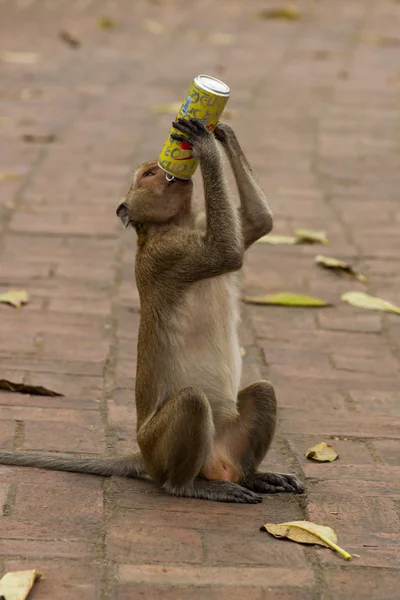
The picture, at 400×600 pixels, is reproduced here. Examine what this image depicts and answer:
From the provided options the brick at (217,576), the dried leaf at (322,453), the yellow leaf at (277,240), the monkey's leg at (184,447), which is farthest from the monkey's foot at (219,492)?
the yellow leaf at (277,240)

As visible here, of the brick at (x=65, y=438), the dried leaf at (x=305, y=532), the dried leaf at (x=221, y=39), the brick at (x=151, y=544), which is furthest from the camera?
the dried leaf at (x=221, y=39)

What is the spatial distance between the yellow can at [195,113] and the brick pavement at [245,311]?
100 cm

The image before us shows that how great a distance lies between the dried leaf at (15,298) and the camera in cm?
545

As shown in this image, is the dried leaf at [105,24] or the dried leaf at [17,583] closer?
the dried leaf at [17,583]

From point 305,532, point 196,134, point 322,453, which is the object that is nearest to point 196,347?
point 322,453

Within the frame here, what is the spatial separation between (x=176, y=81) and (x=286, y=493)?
645 centimetres

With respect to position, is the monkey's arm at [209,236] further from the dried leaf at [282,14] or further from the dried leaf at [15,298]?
the dried leaf at [282,14]

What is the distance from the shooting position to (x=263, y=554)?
10.7 feet

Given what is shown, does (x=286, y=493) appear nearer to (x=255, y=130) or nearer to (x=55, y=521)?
(x=55, y=521)

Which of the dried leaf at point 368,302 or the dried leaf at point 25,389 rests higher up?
the dried leaf at point 368,302

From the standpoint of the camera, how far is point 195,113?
3773 mm

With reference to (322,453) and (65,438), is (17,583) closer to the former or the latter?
(65,438)

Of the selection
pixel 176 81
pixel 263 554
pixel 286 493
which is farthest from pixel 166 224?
pixel 176 81

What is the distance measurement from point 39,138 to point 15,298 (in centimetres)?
293
